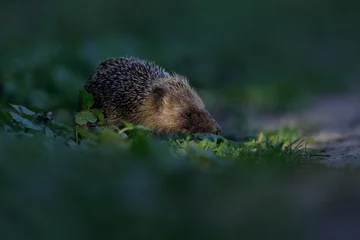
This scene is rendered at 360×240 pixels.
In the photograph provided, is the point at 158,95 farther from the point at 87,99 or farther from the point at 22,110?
the point at 22,110

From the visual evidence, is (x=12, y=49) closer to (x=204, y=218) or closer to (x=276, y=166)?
(x=276, y=166)

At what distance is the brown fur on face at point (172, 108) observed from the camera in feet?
30.6

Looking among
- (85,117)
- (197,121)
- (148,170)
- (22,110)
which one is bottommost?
(148,170)

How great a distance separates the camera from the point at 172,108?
9469 mm

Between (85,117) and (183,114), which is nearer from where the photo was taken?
(85,117)

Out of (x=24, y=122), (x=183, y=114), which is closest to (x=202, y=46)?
(x=183, y=114)

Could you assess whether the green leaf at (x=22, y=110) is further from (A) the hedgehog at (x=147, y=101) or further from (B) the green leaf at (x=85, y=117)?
(A) the hedgehog at (x=147, y=101)

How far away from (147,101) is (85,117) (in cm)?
139

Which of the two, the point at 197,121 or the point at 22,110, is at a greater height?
the point at 197,121

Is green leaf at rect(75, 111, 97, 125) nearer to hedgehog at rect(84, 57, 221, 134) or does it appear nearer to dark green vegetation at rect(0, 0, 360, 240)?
dark green vegetation at rect(0, 0, 360, 240)

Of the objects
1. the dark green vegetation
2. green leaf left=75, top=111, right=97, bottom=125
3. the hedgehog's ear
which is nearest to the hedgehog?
the hedgehog's ear

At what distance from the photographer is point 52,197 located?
210 inches

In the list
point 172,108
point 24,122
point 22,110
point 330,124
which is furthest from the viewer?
point 330,124

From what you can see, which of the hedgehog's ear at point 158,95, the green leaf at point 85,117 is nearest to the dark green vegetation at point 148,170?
the green leaf at point 85,117
